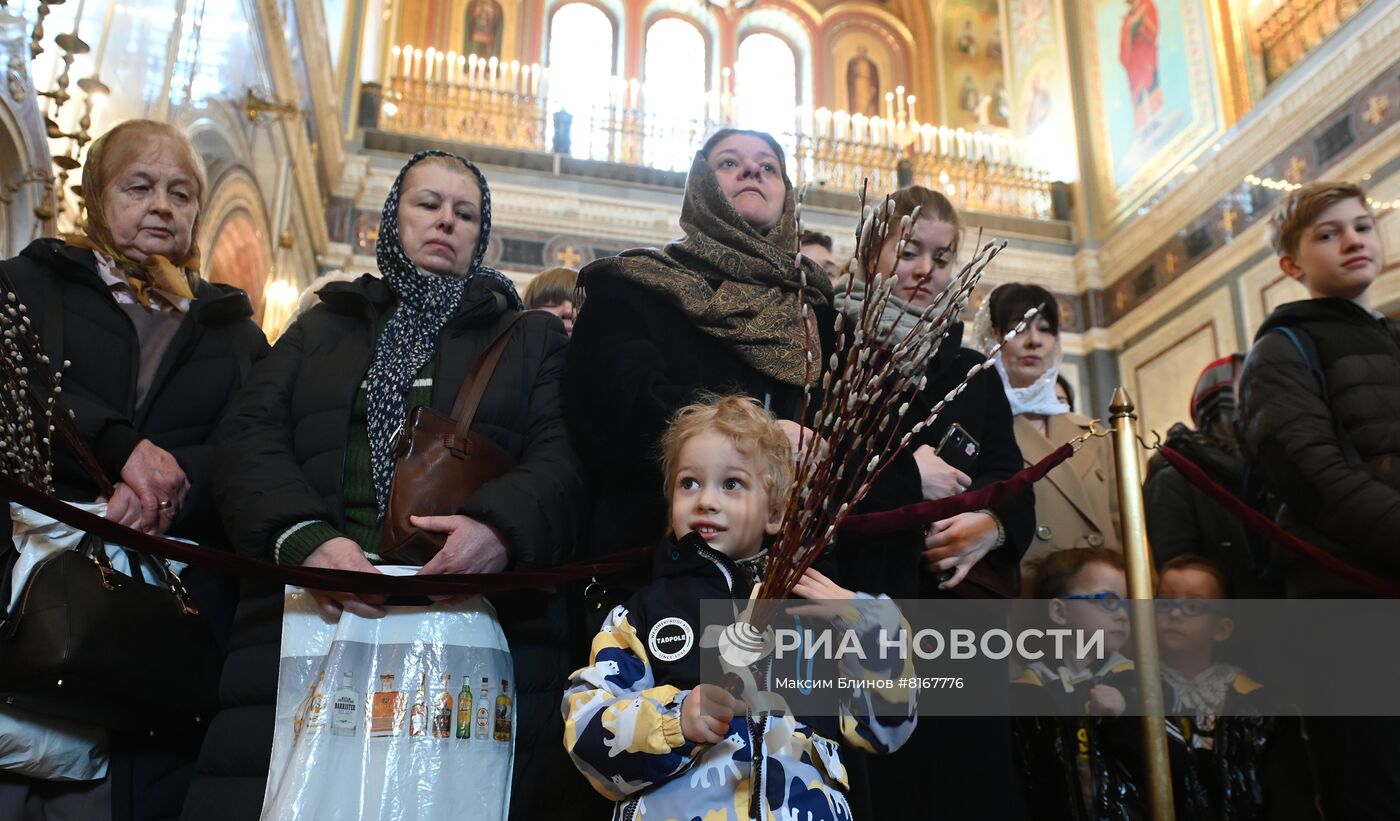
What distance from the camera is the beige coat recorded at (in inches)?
106

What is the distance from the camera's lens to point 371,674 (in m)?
1.62

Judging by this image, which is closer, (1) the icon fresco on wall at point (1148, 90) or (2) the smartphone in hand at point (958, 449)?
(2) the smartphone in hand at point (958, 449)

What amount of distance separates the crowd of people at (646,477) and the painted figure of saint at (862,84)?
395 inches

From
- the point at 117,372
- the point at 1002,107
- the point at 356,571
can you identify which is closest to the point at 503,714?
the point at 356,571

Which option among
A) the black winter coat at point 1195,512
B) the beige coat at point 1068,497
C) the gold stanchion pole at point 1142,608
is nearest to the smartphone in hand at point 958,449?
the gold stanchion pole at point 1142,608

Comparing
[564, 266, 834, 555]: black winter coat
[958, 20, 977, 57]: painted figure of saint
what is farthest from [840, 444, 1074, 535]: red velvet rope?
[958, 20, 977, 57]: painted figure of saint

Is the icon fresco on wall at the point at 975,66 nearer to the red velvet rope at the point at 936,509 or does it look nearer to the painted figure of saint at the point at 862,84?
the painted figure of saint at the point at 862,84

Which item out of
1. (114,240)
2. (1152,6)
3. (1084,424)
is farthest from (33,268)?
(1152,6)

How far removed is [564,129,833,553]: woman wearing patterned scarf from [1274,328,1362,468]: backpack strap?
109 centimetres

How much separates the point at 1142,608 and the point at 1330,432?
554mm

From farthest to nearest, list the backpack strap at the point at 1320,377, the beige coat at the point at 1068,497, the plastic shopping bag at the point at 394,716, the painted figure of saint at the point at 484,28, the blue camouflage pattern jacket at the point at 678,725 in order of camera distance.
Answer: the painted figure of saint at the point at 484,28
the beige coat at the point at 1068,497
the backpack strap at the point at 1320,377
the plastic shopping bag at the point at 394,716
the blue camouflage pattern jacket at the point at 678,725

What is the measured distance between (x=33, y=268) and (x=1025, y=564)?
2134 millimetres

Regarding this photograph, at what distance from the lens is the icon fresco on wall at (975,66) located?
1199 cm

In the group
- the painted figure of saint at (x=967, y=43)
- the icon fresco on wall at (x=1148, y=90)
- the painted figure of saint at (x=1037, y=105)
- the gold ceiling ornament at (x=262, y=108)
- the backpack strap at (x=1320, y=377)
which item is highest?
the painted figure of saint at (x=967, y=43)
